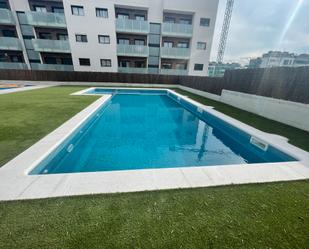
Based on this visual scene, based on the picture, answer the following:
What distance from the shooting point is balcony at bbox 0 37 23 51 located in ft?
61.2

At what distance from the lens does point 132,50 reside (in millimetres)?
19828

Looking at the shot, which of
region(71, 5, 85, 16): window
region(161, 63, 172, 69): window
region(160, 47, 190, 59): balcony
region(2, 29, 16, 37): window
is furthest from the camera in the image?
region(161, 63, 172, 69): window

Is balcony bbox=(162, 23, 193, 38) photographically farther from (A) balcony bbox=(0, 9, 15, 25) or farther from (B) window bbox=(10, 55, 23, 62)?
(B) window bbox=(10, 55, 23, 62)

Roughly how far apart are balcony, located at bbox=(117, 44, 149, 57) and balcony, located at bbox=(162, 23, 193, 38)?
353 centimetres

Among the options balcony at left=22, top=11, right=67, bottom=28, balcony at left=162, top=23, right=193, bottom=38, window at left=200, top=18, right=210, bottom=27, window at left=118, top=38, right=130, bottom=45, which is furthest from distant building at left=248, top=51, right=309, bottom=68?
balcony at left=22, top=11, right=67, bottom=28

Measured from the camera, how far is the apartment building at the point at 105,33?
1883cm

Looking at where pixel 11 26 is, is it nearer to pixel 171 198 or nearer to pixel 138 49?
pixel 138 49

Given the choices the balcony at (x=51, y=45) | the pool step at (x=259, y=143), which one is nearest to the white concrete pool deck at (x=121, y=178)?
the pool step at (x=259, y=143)

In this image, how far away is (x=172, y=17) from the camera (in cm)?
2161

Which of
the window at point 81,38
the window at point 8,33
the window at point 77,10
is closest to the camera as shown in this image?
the window at point 77,10

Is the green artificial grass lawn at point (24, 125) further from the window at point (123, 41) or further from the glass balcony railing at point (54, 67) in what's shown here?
the window at point (123, 41)

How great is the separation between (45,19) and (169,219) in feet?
82.4

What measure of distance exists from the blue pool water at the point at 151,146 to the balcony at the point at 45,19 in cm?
1841

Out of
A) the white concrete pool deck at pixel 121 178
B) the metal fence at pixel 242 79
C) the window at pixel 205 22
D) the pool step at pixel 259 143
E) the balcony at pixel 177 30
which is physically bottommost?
the pool step at pixel 259 143
